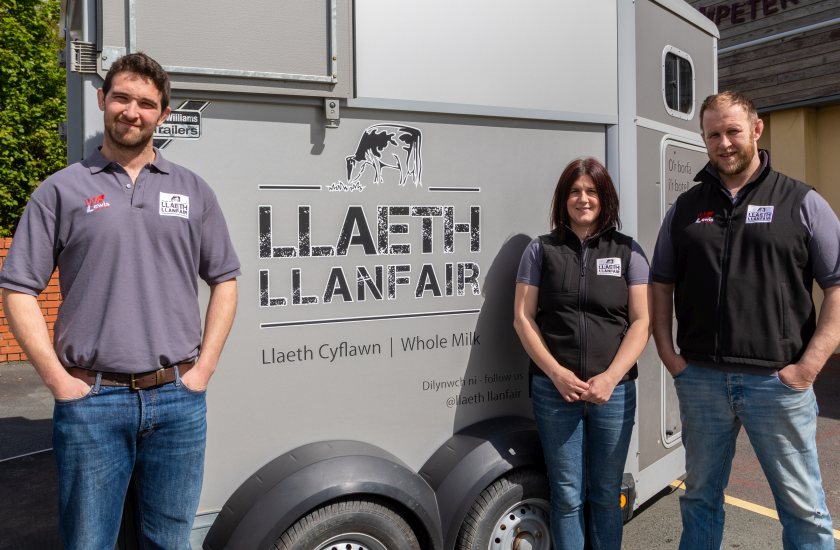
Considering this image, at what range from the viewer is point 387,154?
2695 mm

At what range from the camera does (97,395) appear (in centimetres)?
203

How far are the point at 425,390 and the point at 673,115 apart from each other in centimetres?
201

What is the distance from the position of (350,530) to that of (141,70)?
1.68m

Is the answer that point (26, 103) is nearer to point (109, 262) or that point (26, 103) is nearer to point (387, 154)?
point (387, 154)

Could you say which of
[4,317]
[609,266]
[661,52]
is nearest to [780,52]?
[661,52]

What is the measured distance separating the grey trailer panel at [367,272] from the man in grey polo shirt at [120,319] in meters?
0.24

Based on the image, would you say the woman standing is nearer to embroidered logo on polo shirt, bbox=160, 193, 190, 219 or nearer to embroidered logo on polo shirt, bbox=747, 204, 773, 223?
embroidered logo on polo shirt, bbox=747, 204, 773, 223

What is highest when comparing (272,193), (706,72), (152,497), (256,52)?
(706,72)

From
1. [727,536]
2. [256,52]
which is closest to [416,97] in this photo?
[256,52]

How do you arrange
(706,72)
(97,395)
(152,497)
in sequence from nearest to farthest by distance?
(97,395) → (152,497) → (706,72)

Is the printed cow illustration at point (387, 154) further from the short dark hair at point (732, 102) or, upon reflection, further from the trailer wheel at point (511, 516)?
the trailer wheel at point (511, 516)

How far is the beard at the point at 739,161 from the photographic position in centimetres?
259

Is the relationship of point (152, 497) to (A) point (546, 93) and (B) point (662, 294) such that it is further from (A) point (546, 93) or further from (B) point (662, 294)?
(A) point (546, 93)

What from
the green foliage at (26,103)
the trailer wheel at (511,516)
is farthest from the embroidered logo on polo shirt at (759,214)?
the green foliage at (26,103)
